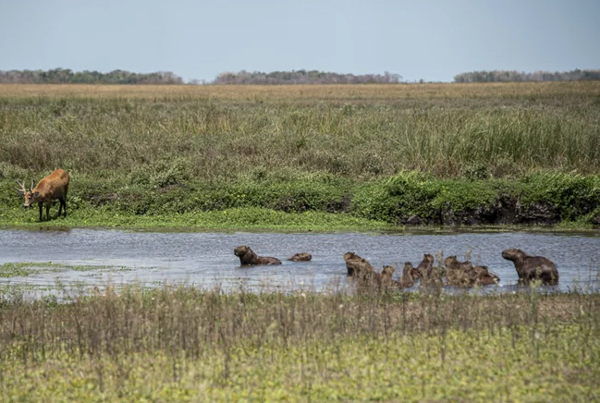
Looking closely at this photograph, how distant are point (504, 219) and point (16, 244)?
11.5 meters

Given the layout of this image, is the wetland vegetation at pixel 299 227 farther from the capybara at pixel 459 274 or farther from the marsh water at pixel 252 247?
the capybara at pixel 459 274

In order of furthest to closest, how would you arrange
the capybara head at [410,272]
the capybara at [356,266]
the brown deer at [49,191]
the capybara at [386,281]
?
the brown deer at [49,191] → the capybara head at [410,272] → the capybara at [356,266] → the capybara at [386,281]

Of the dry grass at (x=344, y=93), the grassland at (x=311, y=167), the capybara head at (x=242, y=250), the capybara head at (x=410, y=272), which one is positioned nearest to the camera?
the capybara head at (x=410, y=272)

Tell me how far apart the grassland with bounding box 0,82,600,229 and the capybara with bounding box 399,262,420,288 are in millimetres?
6600

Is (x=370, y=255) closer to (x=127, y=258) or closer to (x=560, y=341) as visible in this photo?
(x=127, y=258)

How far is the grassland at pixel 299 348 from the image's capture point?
7.86m

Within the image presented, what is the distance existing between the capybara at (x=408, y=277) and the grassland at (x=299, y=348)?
3.97 feet

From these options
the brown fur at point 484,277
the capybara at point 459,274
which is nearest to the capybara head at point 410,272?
the capybara at point 459,274

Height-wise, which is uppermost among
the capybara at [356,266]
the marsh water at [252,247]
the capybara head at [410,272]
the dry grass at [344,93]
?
the dry grass at [344,93]

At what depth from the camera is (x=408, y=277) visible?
1286 centimetres

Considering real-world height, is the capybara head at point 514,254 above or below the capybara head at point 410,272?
above

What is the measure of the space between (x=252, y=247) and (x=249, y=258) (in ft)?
8.21

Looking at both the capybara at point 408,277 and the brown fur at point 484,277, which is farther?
the brown fur at point 484,277

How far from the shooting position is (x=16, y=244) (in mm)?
18172
